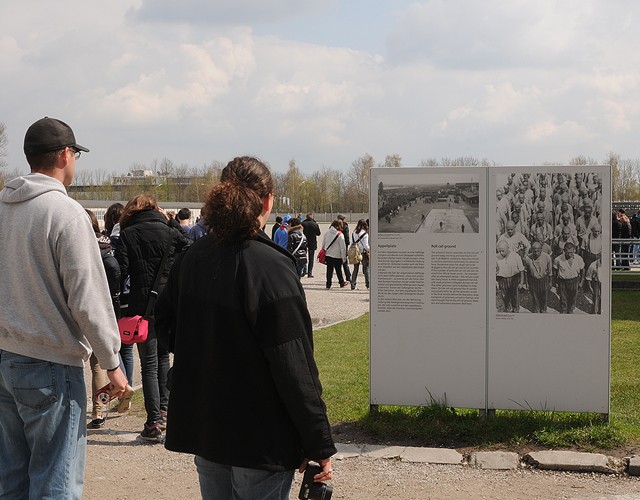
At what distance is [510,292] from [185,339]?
164 inches

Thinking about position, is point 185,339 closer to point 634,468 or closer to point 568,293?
point 634,468

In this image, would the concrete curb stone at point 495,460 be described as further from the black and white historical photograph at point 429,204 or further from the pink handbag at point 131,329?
the pink handbag at point 131,329

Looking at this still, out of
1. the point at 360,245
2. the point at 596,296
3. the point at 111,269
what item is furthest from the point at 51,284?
the point at 360,245

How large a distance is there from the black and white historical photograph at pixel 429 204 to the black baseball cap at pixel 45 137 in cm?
366

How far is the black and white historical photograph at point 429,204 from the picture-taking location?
6.98 metres

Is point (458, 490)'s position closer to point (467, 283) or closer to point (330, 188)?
point (467, 283)

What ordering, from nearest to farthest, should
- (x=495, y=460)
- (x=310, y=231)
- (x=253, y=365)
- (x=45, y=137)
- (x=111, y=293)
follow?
(x=253, y=365) → (x=45, y=137) → (x=495, y=460) → (x=111, y=293) → (x=310, y=231)


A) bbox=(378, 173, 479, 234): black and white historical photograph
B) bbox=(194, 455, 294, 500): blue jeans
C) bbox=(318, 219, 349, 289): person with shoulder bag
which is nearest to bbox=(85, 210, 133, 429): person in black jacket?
bbox=(378, 173, 479, 234): black and white historical photograph

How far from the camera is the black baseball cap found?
3.78 metres

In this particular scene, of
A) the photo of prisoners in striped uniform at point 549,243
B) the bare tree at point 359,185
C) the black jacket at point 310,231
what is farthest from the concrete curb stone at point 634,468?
the bare tree at point 359,185

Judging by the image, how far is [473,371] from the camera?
7.06 meters

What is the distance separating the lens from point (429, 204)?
704cm

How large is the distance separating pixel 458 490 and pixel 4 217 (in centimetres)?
356

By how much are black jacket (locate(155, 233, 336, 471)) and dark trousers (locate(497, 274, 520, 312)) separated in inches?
158
